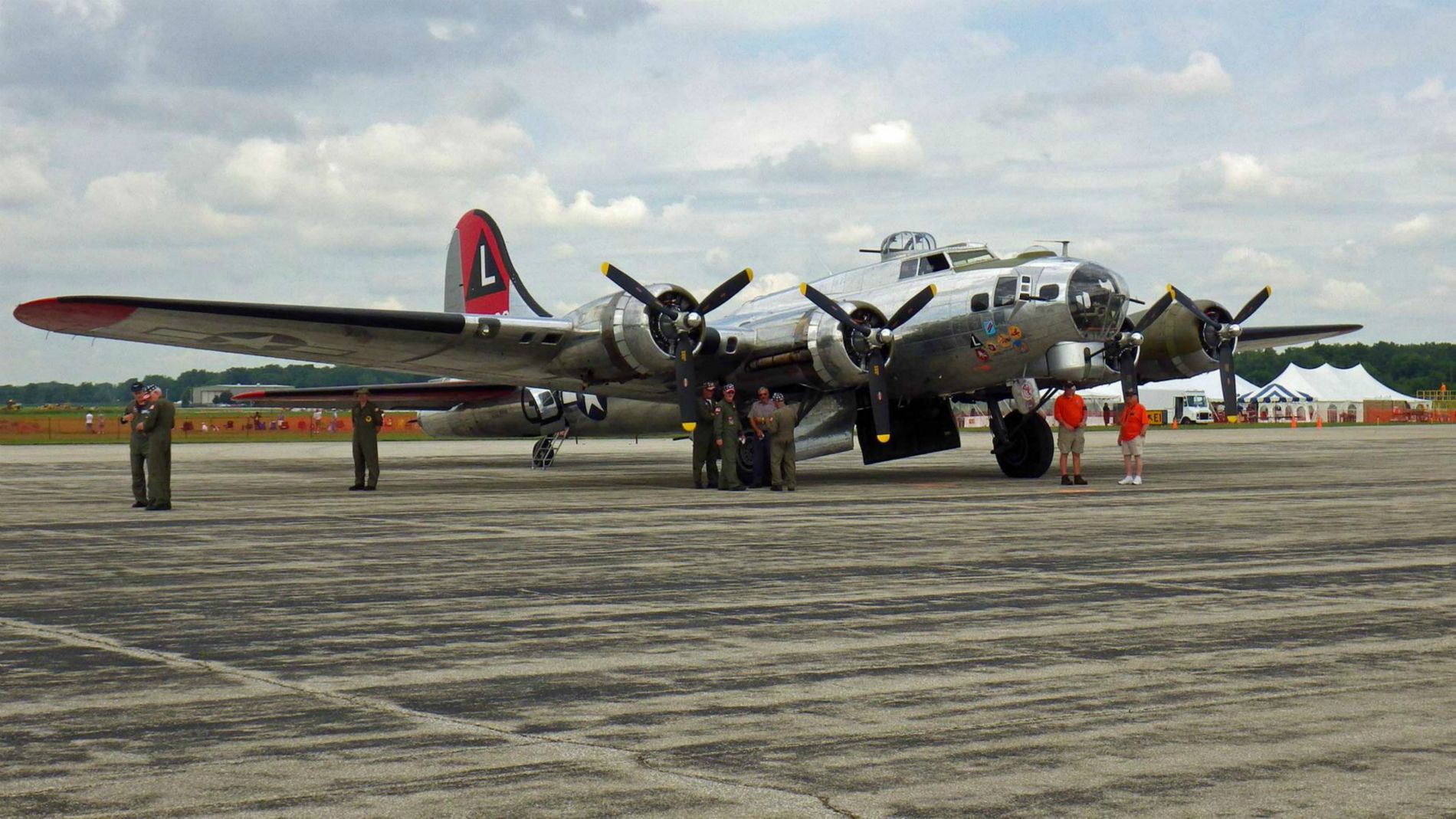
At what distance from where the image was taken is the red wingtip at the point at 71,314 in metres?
18.0

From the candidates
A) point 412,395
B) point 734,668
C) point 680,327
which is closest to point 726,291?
point 680,327

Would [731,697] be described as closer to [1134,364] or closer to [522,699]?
[522,699]

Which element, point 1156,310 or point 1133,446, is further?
point 1156,310

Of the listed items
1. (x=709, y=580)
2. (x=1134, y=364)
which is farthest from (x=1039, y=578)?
(x=1134, y=364)

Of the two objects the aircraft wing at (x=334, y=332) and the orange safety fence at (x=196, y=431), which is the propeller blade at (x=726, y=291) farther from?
the orange safety fence at (x=196, y=431)

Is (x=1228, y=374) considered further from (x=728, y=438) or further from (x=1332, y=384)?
(x=1332, y=384)

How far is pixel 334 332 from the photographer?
22.0 metres

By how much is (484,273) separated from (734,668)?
2613 centimetres

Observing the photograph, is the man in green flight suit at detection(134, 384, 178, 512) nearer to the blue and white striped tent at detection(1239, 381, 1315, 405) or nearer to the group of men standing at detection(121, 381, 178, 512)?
the group of men standing at detection(121, 381, 178, 512)

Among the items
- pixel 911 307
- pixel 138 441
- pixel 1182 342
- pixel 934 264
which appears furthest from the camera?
pixel 1182 342

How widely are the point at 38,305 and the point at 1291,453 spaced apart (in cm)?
2938

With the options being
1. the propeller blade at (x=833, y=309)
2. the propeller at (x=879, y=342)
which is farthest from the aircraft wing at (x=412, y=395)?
the propeller at (x=879, y=342)

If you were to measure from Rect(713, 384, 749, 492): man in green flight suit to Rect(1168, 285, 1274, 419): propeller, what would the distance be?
836cm

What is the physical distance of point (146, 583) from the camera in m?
10.0
